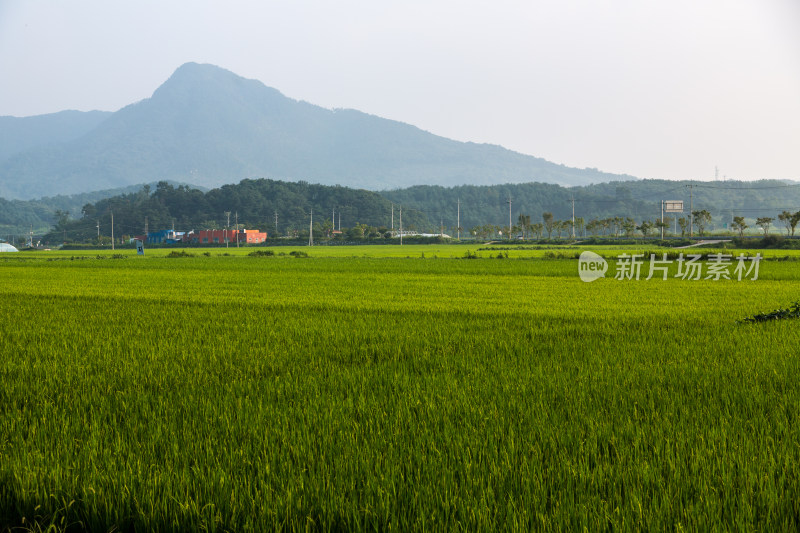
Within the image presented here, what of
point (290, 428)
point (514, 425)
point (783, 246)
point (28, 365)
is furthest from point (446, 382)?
point (783, 246)

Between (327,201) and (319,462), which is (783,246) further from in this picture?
(327,201)

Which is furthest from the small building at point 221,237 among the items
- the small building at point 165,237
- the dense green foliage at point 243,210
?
the dense green foliage at point 243,210

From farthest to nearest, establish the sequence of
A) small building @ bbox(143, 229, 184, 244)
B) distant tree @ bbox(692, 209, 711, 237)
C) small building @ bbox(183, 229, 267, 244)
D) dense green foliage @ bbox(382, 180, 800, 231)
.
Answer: dense green foliage @ bbox(382, 180, 800, 231) < small building @ bbox(143, 229, 184, 244) < small building @ bbox(183, 229, 267, 244) < distant tree @ bbox(692, 209, 711, 237)

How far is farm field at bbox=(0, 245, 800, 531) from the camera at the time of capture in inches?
114

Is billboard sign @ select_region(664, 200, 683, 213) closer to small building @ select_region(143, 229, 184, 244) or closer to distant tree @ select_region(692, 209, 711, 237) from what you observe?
distant tree @ select_region(692, 209, 711, 237)

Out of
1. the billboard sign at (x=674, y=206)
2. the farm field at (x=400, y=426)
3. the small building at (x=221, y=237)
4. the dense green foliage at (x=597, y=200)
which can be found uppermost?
the dense green foliage at (x=597, y=200)

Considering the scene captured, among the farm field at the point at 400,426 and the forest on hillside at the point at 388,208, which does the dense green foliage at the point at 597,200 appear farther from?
the farm field at the point at 400,426

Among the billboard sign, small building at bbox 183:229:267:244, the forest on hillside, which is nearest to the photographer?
the billboard sign

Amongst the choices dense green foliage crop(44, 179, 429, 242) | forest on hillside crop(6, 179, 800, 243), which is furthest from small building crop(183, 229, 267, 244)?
dense green foliage crop(44, 179, 429, 242)

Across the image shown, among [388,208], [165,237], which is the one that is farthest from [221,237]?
[388,208]

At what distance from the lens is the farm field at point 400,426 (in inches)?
114

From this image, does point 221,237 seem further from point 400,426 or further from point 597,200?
point 597,200

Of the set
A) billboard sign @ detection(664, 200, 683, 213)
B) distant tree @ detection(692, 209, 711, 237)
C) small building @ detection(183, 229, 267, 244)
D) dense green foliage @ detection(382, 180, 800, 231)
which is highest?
dense green foliage @ detection(382, 180, 800, 231)

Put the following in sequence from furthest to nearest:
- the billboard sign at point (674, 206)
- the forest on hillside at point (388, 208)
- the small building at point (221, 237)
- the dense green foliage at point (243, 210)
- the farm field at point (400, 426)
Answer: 1. the forest on hillside at point (388, 208)
2. the dense green foliage at point (243, 210)
3. the small building at point (221, 237)
4. the billboard sign at point (674, 206)
5. the farm field at point (400, 426)
